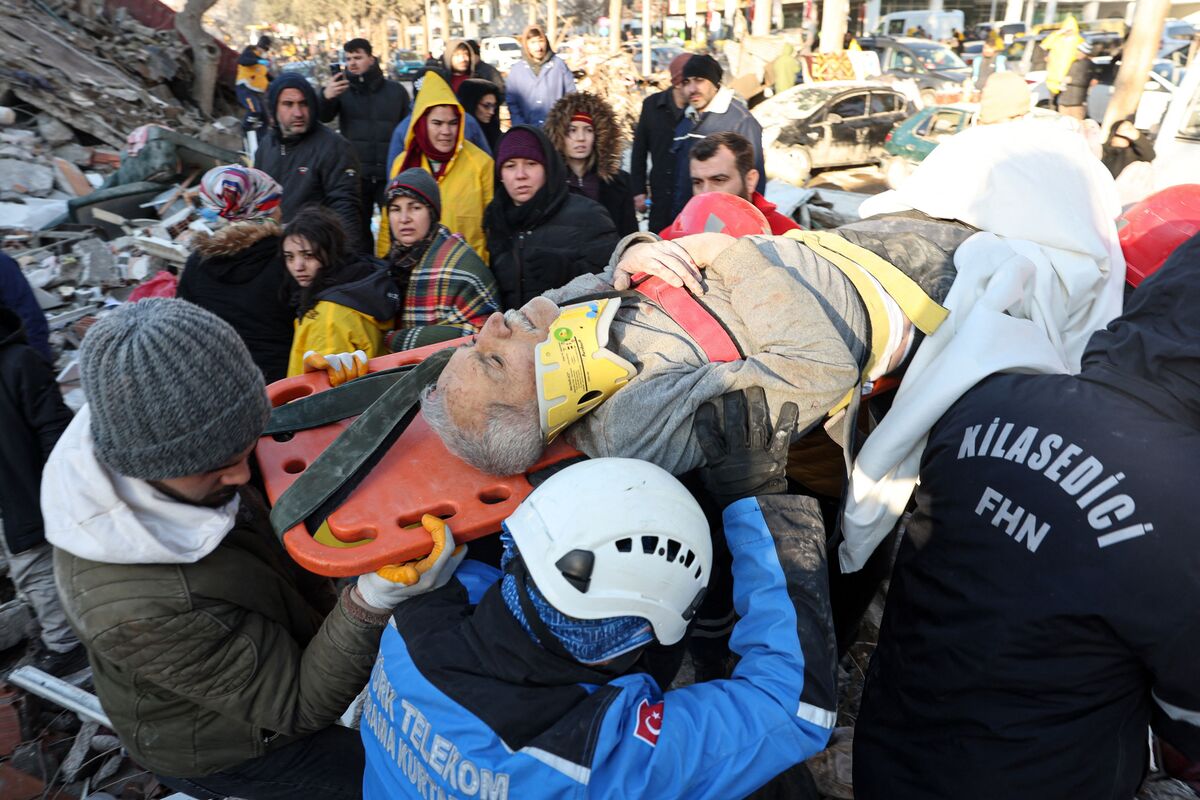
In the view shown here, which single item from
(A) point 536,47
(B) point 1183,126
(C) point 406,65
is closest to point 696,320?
(A) point 536,47

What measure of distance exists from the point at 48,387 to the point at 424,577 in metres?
2.56

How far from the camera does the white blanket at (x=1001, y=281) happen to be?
1867 millimetres

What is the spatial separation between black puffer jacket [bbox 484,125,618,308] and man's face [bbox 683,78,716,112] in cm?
212

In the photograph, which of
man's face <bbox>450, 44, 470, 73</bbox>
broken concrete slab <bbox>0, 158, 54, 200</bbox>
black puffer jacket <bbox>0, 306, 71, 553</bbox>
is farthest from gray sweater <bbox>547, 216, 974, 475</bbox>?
broken concrete slab <bbox>0, 158, 54, 200</bbox>

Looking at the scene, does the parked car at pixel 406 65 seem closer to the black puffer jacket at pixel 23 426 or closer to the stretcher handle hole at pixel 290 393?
the black puffer jacket at pixel 23 426

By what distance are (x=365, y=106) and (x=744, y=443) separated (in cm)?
553

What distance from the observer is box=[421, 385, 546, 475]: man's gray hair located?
193 cm

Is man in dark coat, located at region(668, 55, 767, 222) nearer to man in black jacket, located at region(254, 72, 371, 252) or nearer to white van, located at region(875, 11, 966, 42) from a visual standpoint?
man in black jacket, located at region(254, 72, 371, 252)

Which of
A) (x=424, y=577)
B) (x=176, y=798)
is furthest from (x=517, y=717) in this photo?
(x=176, y=798)

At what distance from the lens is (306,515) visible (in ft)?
6.00

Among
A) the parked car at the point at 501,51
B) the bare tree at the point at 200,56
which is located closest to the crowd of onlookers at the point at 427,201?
the bare tree at the point at 200,56

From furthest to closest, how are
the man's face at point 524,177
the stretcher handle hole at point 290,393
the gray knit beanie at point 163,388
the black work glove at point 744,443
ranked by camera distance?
the man's face at point 524,177 < the stretcher handle hole at point 290,393 < the black work glove at point 744,443 < the gray knit beanie at point 163,388

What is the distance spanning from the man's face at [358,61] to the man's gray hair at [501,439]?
17.0 ft

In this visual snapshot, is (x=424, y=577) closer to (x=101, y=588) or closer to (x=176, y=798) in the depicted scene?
(x=101, y=588)
